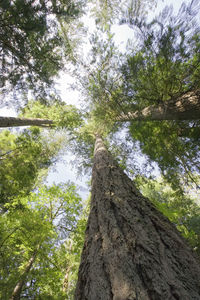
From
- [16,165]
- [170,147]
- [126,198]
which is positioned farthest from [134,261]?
[170,147]

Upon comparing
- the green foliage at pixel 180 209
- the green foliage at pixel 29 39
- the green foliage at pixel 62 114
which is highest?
the green foliage at pixel 62 114

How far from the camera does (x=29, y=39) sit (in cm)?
424

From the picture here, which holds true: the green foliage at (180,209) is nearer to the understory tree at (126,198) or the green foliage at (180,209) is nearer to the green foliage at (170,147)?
the understory tree at (126,198)

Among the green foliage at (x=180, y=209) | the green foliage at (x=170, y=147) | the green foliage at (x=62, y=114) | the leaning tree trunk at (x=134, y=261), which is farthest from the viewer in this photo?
the green foliage at (x=62, y=114)

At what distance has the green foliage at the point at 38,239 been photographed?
3.95 metres

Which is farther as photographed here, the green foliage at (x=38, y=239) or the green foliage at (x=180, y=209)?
the green foliage at (x=180, y=209)

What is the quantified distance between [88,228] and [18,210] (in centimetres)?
438

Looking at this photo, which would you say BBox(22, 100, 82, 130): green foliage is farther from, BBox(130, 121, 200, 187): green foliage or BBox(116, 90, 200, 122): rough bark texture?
BBox(116, 90, 200, 122): rough bark texture

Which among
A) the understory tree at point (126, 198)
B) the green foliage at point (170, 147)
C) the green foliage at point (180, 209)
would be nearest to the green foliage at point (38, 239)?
the understory tree at point (126, 198)

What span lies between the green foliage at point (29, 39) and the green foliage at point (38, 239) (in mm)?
4089

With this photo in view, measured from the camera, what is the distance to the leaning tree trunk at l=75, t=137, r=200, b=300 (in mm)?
851

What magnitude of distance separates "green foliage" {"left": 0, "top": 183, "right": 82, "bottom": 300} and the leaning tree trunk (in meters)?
3.61

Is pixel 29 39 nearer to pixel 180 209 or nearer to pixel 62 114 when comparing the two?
pixel 62 114

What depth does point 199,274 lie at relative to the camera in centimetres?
100
